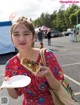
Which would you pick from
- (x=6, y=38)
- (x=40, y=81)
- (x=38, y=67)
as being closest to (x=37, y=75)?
(x=38, y=67)

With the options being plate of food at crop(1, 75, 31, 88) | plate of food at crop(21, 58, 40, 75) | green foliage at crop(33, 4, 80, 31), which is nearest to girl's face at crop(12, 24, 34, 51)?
plate of food at crop(21, 58, 40, 75)

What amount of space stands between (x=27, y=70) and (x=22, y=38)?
265 millimetres

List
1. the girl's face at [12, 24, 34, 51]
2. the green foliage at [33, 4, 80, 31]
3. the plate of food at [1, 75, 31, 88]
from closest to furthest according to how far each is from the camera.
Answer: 1. the plate of food at [1, 75, 31, 88]
2. the girl's face at [12, 24, 34, 51]
3. the green foliage at [33, 4, 80, 31]

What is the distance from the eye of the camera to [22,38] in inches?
84.6

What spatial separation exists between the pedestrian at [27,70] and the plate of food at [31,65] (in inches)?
2.8

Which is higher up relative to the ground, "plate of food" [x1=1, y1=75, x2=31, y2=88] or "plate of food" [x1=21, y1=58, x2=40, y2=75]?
"plate of food" [x1=21, y1=58, x2=40, y2=75]

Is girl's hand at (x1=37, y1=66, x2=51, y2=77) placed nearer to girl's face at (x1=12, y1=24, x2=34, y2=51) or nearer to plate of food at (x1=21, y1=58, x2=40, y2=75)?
plate of food at (x1=21, y1=58, x2=40, y2=75)

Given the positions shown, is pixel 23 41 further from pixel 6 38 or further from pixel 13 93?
pixel 6 38

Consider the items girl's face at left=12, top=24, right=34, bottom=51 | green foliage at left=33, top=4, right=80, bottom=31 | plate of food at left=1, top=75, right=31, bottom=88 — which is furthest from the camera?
green foliage at left=33, top=4, right=80, bottom=31

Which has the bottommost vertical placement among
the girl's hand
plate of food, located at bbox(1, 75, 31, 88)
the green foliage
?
the green foliage

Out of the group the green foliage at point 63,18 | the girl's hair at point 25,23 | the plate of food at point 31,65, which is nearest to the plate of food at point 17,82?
the plate of food at point 31,65

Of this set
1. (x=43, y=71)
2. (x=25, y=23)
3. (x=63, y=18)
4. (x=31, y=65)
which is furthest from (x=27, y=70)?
(x=63, y=18)

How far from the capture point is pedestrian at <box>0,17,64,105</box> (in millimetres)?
2146

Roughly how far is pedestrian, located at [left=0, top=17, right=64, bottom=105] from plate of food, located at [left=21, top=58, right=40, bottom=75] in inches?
2.8
